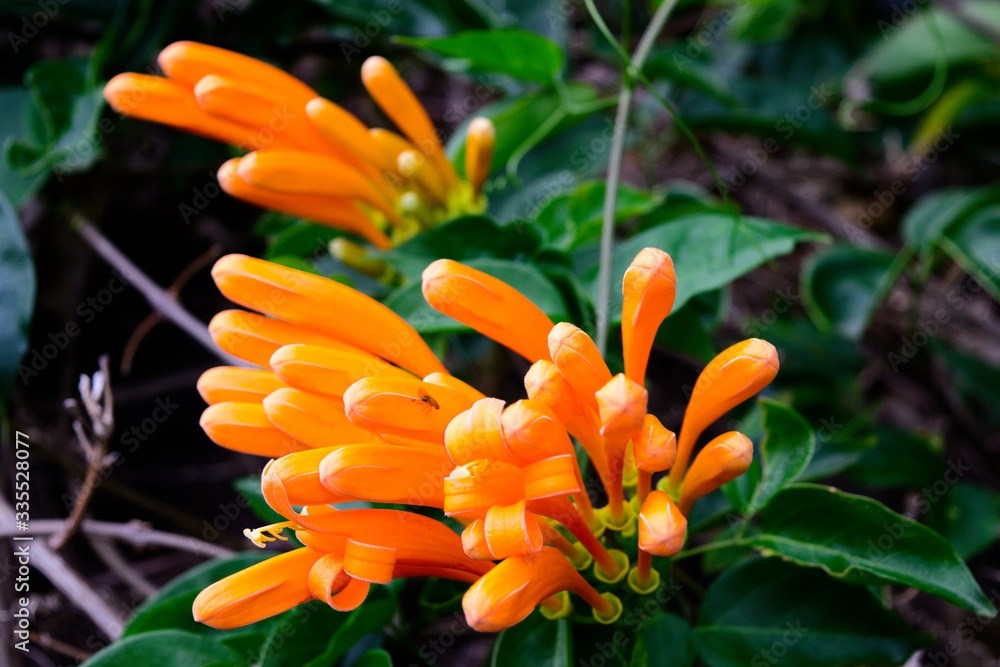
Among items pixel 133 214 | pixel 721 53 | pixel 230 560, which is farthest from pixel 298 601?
pixel 721 53

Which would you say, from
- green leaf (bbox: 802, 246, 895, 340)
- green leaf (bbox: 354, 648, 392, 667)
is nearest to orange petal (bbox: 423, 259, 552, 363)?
green leaf (bbox: 354, 648, 392, 667)

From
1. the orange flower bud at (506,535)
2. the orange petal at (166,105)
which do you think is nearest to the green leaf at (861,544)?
the orange flower bud at (506,535)

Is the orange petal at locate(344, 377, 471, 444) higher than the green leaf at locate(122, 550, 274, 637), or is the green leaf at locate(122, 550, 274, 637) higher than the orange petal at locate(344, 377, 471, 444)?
the orange petal at locate(344, 377, 471, 444)

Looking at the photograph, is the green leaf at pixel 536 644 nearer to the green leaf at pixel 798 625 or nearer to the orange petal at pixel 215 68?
the green leaf at pixel 798 625

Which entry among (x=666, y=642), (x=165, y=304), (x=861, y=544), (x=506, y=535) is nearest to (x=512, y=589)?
(x=506, y=535)

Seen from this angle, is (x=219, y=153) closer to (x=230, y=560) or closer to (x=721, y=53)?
(x=230, y=560)

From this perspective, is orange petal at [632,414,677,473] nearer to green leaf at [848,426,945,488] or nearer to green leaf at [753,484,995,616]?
green leaf at [753,484,995,616]
